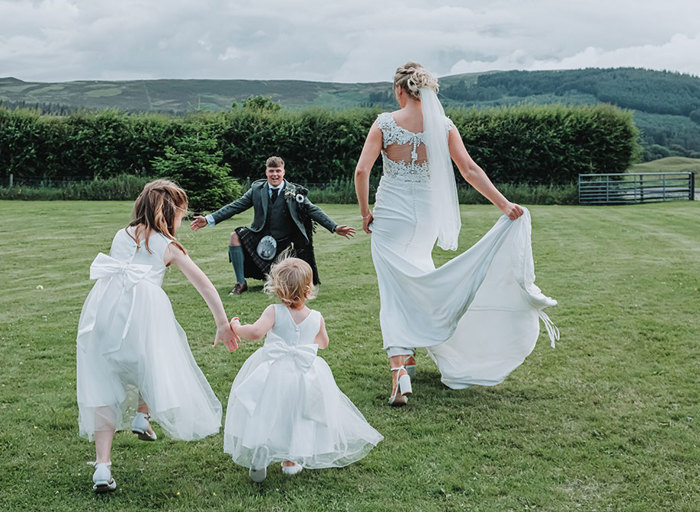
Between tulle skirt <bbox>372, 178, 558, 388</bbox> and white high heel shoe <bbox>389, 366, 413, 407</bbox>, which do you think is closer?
white high heel shoe <bbox>389, 366, 413, 407</bbox>

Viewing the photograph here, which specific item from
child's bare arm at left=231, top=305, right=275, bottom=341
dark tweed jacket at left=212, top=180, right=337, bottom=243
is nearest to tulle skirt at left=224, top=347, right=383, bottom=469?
child's bare arm at left=231, top=305, right=275, bottom=341

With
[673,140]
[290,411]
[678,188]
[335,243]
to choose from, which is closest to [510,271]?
[290,411]

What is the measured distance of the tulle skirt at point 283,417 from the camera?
4008mm

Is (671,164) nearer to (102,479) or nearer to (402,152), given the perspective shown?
(402,152)

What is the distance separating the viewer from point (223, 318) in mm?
4293

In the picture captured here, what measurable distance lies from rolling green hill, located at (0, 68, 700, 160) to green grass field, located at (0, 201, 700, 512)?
10283 cm

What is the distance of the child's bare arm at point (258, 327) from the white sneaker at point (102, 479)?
1.05 meters

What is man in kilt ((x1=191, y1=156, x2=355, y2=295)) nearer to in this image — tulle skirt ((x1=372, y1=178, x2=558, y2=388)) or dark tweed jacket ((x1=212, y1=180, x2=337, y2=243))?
dark tweed jacket ((x1=212, y1=180, x2=337, y2=243))

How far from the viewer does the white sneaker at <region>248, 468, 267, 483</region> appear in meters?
4.11

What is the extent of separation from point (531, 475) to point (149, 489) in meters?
2.21

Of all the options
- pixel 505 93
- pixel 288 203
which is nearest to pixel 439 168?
pixel 288 203

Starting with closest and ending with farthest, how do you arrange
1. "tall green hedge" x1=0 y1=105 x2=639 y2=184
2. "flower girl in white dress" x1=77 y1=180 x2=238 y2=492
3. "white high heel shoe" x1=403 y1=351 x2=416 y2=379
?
"flower girl in white dress" x1=77 y1=180 x2=238 y2=492
"white high heel shoe" x1=403 y1=351 x2=416 y2=379
"tall green hedge" x1=0 y1=105 x2=639 y2=184

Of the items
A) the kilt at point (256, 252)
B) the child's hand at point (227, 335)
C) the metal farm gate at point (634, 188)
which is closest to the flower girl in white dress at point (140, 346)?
the child's hand at point (227, 335)

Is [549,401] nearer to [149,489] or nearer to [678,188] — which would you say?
[149,489]
